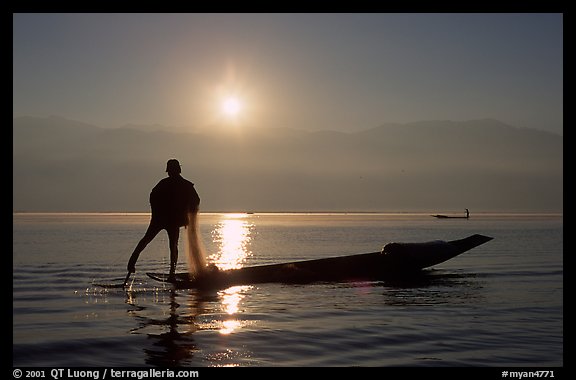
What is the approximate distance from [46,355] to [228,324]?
11.0 ft

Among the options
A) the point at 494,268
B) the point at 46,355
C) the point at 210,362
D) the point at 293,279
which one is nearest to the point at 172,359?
the point at 210,362

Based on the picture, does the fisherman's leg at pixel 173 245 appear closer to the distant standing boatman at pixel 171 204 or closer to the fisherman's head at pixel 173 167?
the distant standing boatman at pixel 171 204

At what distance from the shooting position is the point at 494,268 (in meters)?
23.6

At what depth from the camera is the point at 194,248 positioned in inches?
687

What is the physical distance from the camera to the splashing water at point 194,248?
17312mm

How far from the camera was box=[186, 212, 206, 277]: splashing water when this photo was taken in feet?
56.8

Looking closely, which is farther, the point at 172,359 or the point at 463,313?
the point at 463,313

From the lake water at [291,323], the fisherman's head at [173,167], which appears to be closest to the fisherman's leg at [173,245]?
the lake water at [291,323]

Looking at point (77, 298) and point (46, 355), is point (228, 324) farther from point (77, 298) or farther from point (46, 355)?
point (77, 298)

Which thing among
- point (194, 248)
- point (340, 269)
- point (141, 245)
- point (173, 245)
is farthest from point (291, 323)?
point (340, 269)

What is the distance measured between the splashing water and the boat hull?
276mm

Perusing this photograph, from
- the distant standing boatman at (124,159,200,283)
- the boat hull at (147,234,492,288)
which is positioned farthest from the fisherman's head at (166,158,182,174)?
the boat hull at (147,234,492,288)

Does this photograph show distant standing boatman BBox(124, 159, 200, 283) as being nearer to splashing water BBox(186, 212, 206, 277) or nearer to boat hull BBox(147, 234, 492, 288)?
splashing water BBox(186, 212, 206, 277)

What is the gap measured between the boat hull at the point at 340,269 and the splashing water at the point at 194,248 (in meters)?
0.28
